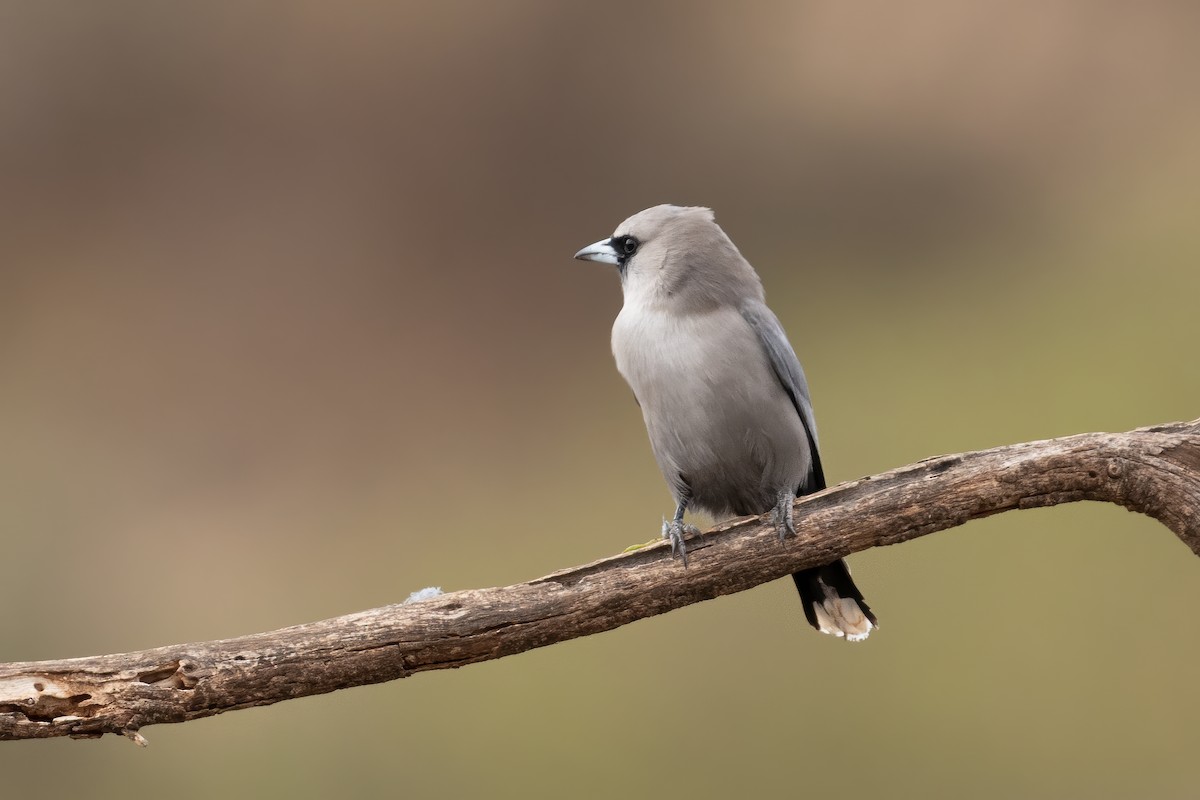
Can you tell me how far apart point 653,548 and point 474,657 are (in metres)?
0.63

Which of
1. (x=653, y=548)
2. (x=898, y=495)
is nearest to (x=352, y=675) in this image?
(x=653, y=548)

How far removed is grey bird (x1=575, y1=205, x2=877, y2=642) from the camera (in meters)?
3.54

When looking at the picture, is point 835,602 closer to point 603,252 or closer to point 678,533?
point 678,533

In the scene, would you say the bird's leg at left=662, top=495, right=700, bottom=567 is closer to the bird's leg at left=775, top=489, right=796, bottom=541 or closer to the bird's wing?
the bird's leg at left=775, top=489, right=796, bottom=541

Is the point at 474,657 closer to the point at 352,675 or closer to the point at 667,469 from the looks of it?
the point at 352,675

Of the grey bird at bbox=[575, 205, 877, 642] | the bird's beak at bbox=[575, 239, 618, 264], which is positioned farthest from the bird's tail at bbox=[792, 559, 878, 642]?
the bird's beak at bbox=[575, 239, 618, 264]

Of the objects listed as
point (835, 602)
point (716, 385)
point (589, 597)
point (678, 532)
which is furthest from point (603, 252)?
point (835, 602)

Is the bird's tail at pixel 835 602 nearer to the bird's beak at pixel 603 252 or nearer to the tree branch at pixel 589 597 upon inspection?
the tree branch at pixel 589 597

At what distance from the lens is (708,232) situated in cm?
380

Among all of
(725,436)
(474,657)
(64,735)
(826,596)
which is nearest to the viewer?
(64,735)

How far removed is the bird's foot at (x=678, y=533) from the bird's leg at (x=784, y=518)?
9.9 inches

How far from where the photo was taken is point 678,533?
3.34 meters

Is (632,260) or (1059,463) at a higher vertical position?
(632,260)

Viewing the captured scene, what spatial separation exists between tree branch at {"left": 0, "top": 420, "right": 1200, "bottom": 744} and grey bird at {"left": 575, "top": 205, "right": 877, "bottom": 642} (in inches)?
6.1
